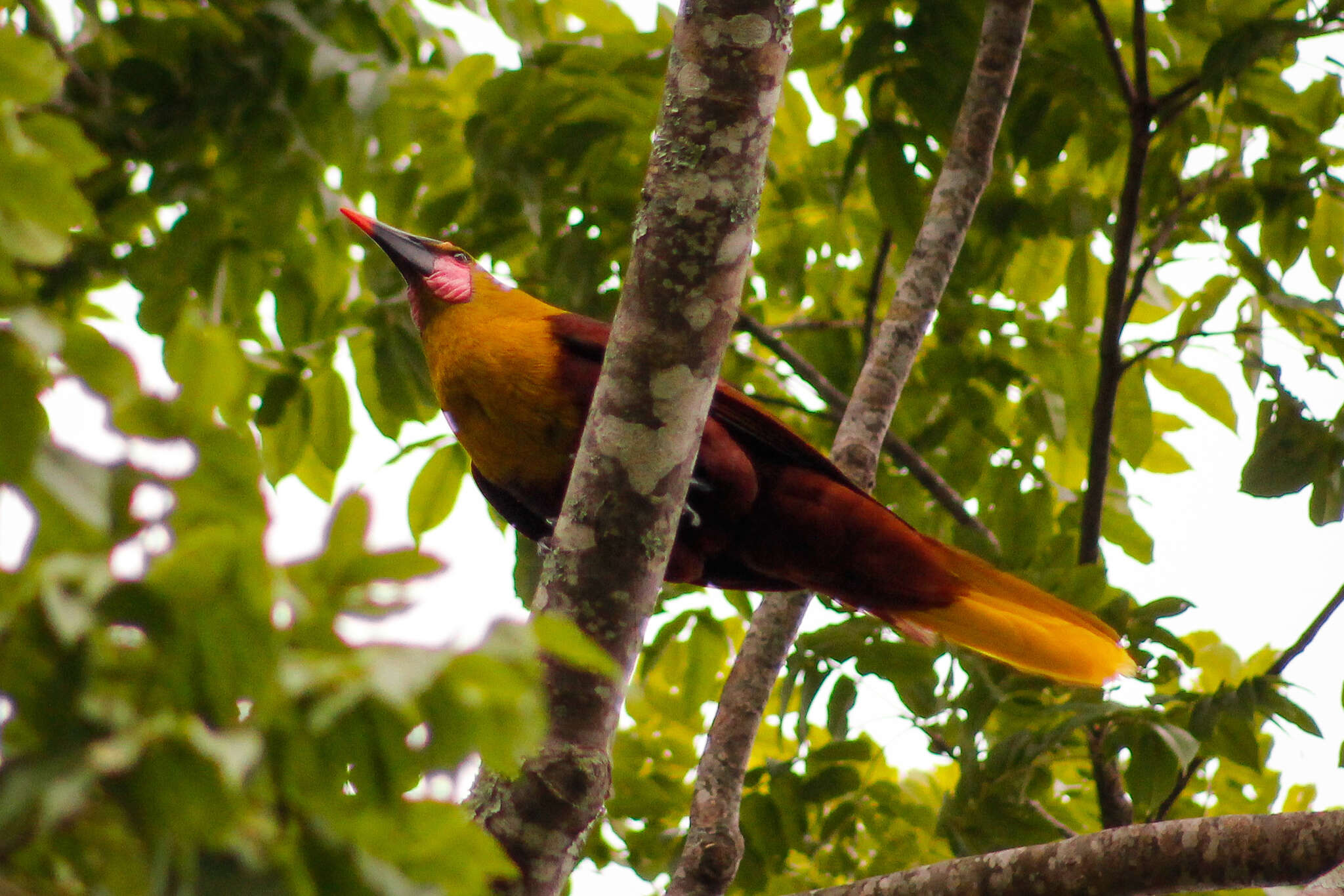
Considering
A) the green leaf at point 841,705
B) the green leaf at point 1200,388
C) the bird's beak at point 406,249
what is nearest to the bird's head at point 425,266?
the bird's beak at point 406,249

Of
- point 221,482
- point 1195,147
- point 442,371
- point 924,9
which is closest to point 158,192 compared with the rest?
point 442,371

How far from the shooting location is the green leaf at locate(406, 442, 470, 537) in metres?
2.98

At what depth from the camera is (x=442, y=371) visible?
277cm

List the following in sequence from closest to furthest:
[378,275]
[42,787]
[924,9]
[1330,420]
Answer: [42,787] → [1330,420] → [924,9] → [378,275]

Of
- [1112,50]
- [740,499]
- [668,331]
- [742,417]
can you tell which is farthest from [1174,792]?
[1112,50]

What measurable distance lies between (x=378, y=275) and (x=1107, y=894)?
7.06ft

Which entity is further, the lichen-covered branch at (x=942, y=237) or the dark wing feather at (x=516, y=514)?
the dark wing feather at (x=516, y=514)

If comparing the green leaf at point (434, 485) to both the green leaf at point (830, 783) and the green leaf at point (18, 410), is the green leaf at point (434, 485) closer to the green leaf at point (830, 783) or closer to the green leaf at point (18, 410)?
the green leaf at point (830, 783)

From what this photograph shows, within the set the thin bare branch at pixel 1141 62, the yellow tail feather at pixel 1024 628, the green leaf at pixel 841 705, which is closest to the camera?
the green leaf at pixel 841 705

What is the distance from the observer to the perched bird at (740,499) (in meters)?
2.60

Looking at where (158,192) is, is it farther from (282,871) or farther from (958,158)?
(282,871)

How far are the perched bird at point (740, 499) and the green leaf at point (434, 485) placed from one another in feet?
0.50

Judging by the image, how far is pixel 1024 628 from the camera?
2682 millimetres

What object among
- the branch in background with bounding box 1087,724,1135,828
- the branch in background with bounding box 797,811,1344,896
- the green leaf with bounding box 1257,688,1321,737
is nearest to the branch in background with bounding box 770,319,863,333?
the branch in background with bounding box 1087,724,1135,828
